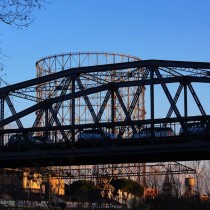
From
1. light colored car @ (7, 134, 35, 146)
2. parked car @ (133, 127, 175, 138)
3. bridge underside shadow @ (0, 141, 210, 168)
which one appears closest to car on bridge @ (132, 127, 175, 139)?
parked car @ (133, 127, 175, 138)

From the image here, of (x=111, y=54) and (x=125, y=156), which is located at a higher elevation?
(x=111, y=54)

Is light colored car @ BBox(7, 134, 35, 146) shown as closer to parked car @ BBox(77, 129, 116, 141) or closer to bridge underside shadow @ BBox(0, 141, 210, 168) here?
bridge underside shadow @ BBox(0, 141, 210, 168)

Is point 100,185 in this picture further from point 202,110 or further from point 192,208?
point 192,208

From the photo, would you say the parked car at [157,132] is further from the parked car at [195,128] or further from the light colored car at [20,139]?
the light colored car at [20,139]

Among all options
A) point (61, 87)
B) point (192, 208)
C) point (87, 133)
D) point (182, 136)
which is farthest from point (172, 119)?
point (192, 208)

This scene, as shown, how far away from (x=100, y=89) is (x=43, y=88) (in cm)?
1788

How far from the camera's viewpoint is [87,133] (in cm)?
5881

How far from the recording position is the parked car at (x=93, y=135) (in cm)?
5646

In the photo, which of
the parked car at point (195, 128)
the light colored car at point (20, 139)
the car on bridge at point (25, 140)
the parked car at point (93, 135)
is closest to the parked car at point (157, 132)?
the parked car at point (195, 128)

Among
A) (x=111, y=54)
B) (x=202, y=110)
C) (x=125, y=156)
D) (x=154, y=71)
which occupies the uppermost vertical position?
(x=111, y=54)

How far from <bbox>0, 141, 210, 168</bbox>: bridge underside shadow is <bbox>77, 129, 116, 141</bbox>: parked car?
182 centimetres

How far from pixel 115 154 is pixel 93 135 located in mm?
4579

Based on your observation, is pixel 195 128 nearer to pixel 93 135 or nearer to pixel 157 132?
pixel 157 132

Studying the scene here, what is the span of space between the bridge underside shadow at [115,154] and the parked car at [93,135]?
1.82m
